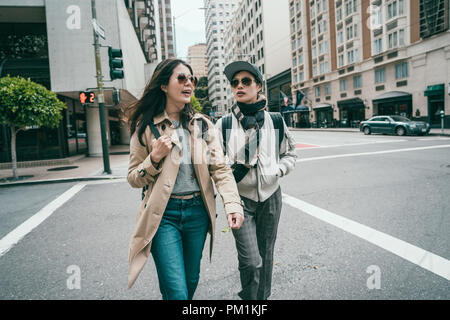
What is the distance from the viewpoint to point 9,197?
25.2 ft

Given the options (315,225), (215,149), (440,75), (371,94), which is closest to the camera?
(215,149)

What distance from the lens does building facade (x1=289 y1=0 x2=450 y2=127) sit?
23797mm

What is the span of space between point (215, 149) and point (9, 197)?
26.1ft

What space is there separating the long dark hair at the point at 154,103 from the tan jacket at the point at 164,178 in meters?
0.06

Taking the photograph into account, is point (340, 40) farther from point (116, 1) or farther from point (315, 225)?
point (315, 225)

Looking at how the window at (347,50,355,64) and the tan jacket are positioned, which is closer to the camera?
the tan jacket

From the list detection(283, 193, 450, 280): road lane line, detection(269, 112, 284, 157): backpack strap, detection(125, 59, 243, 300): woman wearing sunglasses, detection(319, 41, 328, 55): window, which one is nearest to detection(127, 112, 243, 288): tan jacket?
detection(125, 59, 243, 300): woman wearing sunglasses

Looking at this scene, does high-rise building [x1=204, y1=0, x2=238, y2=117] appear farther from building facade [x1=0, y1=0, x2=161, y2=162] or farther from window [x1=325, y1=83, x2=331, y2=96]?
building facade [x1=0, y1=0, x2=161, y2=162]

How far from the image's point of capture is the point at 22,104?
956 centimetres

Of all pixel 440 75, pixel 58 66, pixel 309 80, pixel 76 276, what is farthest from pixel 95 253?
pixel 309 80

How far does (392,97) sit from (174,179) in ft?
103

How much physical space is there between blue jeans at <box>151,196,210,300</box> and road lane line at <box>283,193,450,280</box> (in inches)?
96.1

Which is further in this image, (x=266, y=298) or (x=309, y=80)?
(x=309, y=80)

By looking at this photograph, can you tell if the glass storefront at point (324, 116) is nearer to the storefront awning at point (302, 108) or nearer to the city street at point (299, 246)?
the storefront awning at point (302, 108)
